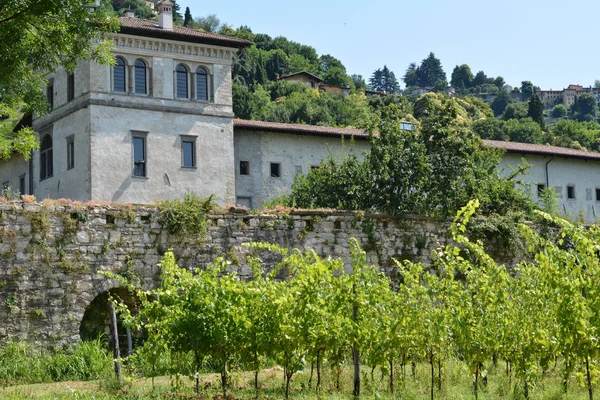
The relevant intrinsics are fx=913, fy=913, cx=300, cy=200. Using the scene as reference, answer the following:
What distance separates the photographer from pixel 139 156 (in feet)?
120

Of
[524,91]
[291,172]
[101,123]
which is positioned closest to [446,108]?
[291,172]

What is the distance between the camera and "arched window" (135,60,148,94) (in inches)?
1443

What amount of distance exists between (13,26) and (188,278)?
5939 millimetres

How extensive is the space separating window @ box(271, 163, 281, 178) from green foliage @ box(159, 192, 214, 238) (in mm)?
17101

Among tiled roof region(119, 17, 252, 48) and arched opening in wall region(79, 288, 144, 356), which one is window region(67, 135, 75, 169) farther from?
arched opening in wall region(79, 288, 144, 356)

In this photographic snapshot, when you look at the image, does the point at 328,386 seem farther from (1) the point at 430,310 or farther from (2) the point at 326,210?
(2) the point at 326,210

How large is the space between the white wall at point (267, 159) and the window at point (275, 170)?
12cm

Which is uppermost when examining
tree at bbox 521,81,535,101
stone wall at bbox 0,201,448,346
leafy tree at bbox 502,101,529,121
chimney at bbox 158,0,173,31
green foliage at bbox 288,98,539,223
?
tree at bbox 521,81,535,101

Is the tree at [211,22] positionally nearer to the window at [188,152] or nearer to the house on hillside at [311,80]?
the house on hillside at [311,80]

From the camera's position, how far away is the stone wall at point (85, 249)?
20141 mm

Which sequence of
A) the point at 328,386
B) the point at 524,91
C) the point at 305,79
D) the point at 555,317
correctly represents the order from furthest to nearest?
1. the point at 524,91
2. the point at 305,79
3. the point at 328,386
4. the point at 555,317

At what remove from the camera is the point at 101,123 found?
3584 centimetres

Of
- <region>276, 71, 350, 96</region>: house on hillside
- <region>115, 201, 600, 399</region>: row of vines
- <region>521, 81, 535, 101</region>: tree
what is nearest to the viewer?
<region>115, 201, 600, 399</region>: row of vines

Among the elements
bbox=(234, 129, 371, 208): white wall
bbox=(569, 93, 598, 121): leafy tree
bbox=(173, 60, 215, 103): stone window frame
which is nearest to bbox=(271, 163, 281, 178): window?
bbox=(234, 129, 371, 208): white wall
